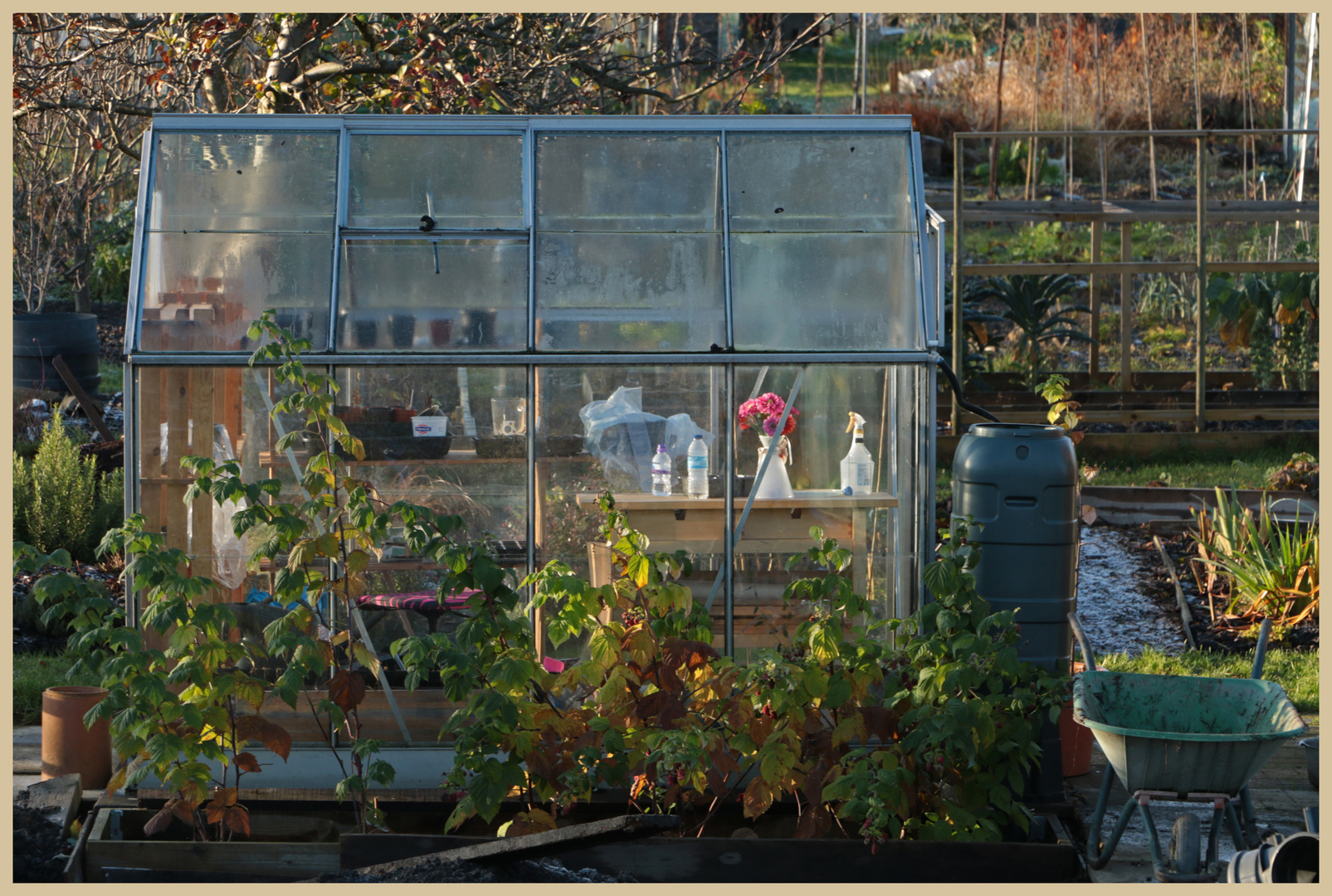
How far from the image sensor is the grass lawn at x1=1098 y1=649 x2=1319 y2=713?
6.09 m

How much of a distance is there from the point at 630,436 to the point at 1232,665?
3.54 metres

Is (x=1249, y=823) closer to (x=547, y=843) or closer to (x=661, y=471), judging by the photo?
(x=547, y=843)

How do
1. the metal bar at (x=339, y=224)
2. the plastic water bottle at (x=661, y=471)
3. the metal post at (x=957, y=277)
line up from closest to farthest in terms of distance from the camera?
the metal bar at (x=339, y=224) → the plastic water bottle at (x=661, y=471) → the metal post at (x=957, y=277)

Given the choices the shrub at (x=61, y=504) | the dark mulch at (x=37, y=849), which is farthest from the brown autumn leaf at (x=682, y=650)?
the shrub at (x=61, y=504)

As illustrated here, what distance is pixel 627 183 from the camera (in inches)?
207

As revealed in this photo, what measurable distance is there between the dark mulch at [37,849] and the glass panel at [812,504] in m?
2.51

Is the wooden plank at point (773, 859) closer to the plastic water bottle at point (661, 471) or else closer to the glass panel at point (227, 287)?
the plastic water bottle at point (661, 471)

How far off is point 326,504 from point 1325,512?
488 centimetres

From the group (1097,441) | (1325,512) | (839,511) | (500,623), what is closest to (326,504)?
(500,623)

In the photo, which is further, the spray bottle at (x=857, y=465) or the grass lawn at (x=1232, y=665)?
the grass lawn at (x=1232, y=665)

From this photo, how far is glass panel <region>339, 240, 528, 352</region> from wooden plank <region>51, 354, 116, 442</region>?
5.79m

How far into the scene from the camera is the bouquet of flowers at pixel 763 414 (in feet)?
16.0

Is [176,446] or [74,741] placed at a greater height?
[176,446]

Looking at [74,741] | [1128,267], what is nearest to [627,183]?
[74,741]
